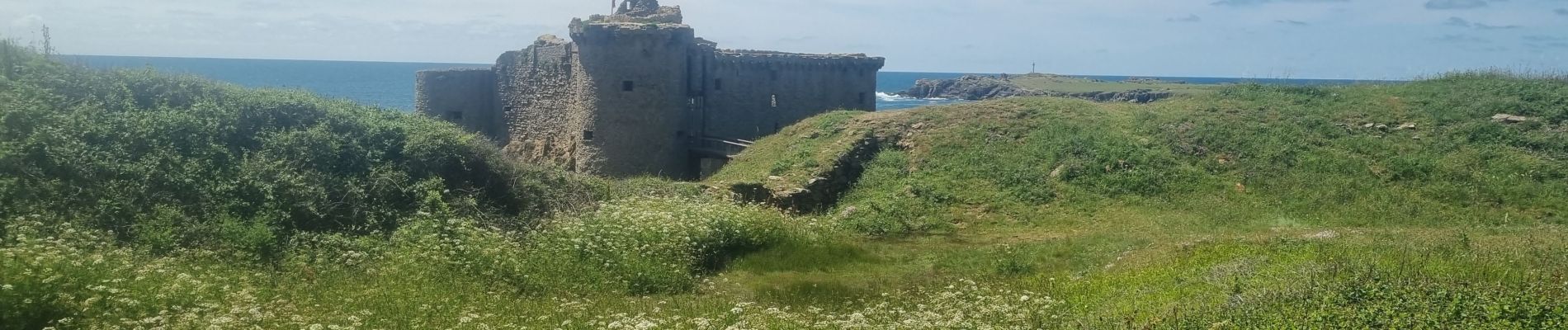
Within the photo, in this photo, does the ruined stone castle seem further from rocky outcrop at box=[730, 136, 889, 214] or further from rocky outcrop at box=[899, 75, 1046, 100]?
rocky outcrop at box=[899, 75, 1046, 100]

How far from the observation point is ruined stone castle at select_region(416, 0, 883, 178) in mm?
28141

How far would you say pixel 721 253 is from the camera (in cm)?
1542

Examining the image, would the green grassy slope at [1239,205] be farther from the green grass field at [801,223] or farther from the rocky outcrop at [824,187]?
the rocky outcrop at [824,187]

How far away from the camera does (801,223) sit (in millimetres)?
18281

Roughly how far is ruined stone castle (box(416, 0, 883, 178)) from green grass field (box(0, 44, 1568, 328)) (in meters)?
4.36

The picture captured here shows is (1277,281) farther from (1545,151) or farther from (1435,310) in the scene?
(1545,151)

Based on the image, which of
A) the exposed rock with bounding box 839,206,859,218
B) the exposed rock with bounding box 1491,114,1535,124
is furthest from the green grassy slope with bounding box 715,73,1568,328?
the exposed rock with bounding box 1491,114,1535,124

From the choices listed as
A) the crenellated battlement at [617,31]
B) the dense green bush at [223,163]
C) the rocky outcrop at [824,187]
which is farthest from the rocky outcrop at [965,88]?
the dense green bush at [223,163]

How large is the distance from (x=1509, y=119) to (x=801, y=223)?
57.3 feet

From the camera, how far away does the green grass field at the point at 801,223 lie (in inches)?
378

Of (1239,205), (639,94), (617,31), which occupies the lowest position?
(1239,205)

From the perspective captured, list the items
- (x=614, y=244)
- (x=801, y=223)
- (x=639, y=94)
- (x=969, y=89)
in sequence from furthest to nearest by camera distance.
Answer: (x=969, y=89) < (x=639, y=94) < (x=801, y=223) < (x=614, y=244)

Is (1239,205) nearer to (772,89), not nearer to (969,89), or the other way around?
(772,89)

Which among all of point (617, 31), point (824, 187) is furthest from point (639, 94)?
point (824, 187)
